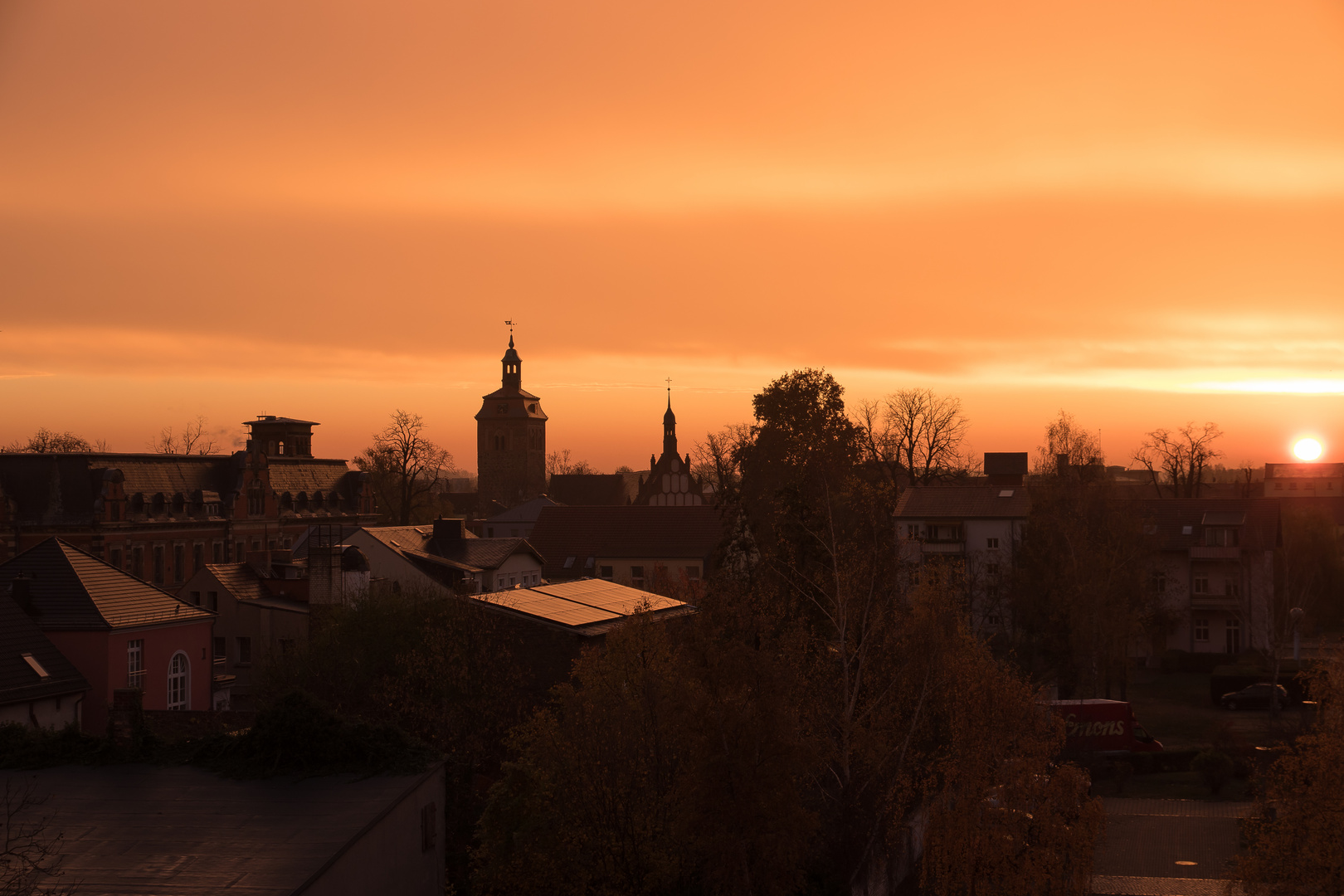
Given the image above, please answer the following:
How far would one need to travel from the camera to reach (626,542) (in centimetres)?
8062

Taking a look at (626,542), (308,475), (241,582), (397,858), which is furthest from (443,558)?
(308,475)

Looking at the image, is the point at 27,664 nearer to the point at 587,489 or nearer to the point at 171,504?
the point at 171,504

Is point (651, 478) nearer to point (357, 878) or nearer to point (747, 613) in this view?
point (747, 613)

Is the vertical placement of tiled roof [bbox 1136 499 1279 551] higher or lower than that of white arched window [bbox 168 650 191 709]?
higher

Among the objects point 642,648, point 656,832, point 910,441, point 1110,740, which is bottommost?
point 1110,740

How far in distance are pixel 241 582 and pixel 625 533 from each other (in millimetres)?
34201

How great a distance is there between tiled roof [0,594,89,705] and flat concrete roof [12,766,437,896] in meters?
9.33

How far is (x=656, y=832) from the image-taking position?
78.5 ft

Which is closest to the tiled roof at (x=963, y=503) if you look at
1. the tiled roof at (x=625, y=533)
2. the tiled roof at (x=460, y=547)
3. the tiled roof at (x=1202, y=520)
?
the tiled roof at (x=1202, y=520)

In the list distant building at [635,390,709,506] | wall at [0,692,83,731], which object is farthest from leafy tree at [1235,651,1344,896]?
distant building at [635,390,709,506]

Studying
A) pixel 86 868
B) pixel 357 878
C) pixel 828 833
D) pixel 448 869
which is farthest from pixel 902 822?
pixel 86 868

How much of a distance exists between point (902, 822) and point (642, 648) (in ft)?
27.3

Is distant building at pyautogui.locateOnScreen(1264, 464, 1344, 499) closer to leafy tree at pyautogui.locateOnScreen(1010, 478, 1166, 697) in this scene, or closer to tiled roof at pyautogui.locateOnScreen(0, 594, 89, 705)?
leafy tree at pyautogui.locateOnScreen(1010, 478, 1166, 697)

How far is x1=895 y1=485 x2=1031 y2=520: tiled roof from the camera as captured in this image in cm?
6650
